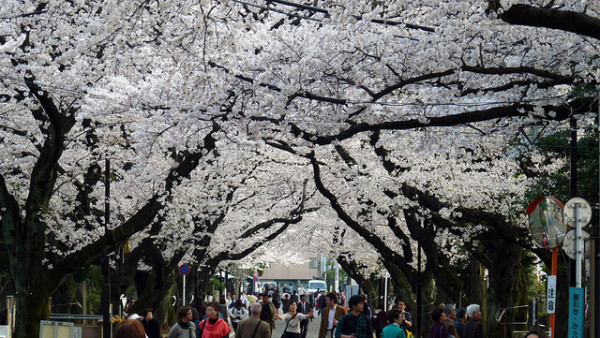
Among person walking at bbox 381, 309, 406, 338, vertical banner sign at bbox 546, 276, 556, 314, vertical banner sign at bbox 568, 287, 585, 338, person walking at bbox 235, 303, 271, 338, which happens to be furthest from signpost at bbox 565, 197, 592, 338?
person walking at bbox 235, 303, 271, 338

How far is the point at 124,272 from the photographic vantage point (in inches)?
907

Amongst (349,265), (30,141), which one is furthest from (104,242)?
(349,265)

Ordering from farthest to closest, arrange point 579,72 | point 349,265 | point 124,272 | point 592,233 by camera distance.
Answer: point 349,265 < point 124,272 < point 592,233 < point 579,72

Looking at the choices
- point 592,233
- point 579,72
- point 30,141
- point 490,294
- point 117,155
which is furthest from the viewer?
point 490,294

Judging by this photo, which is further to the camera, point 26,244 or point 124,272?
point 124,272

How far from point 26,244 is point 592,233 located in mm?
9929

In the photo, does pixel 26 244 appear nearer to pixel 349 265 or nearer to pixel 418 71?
pixel 418 71

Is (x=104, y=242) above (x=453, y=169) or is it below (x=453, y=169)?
below

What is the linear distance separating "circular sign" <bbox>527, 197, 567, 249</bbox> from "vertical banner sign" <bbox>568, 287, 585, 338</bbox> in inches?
21.8

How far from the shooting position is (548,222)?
8789 mm

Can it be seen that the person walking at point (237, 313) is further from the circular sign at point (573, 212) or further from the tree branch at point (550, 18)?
the tree branch at point (550, 18)

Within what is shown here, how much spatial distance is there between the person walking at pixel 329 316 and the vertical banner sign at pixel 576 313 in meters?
9.14

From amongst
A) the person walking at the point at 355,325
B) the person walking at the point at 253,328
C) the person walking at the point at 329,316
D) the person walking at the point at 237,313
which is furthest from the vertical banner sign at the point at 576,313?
the person walking at the point at 237,313

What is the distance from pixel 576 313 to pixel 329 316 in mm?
9425
